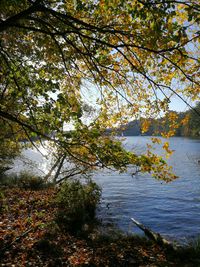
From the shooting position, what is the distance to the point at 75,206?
1336 centimetres

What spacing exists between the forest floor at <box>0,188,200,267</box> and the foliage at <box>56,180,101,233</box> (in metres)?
0.54

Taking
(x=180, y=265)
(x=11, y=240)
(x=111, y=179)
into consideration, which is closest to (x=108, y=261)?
(x=180, y=265)

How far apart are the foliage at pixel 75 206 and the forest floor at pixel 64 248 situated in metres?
0.54

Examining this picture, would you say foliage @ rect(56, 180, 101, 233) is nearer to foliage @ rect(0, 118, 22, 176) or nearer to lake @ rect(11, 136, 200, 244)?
lake @ rect(11, 136, 200, 244)

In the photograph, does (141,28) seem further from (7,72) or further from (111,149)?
(7,72)

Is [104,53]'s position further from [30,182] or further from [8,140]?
[30,182]

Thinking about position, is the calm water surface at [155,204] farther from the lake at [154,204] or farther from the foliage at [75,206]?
the foliage at [75,206]

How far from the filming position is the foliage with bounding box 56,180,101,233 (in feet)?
39.5

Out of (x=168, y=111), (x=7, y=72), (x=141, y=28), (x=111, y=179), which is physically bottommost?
(x=111, y=179)

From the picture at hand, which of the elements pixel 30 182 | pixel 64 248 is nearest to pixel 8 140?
pixel 64 248

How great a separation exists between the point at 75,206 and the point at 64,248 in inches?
168

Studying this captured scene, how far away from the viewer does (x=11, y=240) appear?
8.98 meters

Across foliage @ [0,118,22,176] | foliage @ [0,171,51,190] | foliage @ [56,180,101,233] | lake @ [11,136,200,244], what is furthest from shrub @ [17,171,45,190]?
lake @ [11,136,200,244]

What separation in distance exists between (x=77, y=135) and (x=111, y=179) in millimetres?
28437
